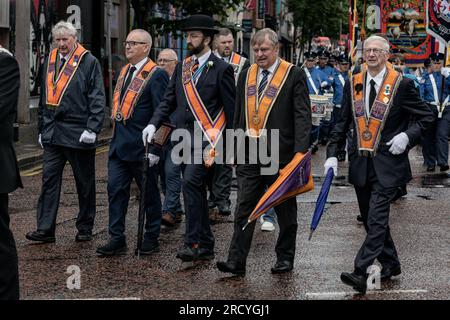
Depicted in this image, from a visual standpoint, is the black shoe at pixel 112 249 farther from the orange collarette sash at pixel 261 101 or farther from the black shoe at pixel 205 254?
the orange collarette sash at pixel 261 101

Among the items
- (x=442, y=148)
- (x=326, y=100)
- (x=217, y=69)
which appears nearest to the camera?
(x=217, y=69)

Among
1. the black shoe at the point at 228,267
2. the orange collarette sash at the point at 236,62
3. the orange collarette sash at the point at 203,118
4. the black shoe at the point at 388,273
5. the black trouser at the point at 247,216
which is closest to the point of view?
the black shoe at the point at 388,273

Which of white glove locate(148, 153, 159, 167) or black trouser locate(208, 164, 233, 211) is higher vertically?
white glove locate(148, 153, 159, 167)

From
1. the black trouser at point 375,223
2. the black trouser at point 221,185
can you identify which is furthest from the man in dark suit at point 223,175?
the black trouser at point 375,223

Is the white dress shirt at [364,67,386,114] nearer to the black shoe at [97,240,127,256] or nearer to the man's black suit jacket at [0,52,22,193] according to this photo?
the black shoe at [97,240,127,256]

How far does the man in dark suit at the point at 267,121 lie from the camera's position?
7.75 meters

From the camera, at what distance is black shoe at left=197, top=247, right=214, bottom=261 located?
8391 millimetres

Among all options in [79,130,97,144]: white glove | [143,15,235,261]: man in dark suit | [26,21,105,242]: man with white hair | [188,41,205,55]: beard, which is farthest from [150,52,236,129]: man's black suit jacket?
[26,21,105,242]: man with white hair

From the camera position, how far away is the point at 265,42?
7773 millimetres

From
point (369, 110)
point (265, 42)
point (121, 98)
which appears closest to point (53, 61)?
point (121, 98)

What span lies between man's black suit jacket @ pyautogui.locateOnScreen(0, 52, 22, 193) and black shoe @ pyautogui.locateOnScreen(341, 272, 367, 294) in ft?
7.96

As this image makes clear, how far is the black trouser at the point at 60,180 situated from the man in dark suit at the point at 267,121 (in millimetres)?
2030
